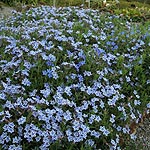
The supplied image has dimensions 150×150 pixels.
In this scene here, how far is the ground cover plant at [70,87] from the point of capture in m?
2.73

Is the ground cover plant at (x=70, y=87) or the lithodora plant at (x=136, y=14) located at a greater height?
the ground cover plant at (x=70, y=87)

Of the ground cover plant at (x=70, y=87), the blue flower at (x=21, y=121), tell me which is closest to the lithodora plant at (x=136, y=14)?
the ground cover plant at (x=70, y=87)

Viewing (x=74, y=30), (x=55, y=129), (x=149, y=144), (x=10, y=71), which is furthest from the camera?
(x=74, y=30)

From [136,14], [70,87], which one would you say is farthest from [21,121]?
[136,14]

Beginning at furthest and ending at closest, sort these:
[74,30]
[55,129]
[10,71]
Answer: [74,30] → [10,71] → [55,129]

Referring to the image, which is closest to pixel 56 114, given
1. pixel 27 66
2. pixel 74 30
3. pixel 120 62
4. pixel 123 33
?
pixel 27 66

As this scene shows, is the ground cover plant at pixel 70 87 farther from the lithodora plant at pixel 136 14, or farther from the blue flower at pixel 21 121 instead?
the lithodora plant at pixel 136 14

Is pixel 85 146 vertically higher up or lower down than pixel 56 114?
lower down

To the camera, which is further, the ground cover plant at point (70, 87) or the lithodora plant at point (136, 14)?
the lithodora plant at point (136, 14)

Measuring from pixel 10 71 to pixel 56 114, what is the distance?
64 centimetres

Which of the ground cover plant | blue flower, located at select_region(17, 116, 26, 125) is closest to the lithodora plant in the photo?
the ground cover plant

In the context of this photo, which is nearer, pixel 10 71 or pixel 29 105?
pixel 29 105

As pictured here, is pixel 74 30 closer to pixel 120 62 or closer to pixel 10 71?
pixel 120 62

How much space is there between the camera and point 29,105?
2793mm
